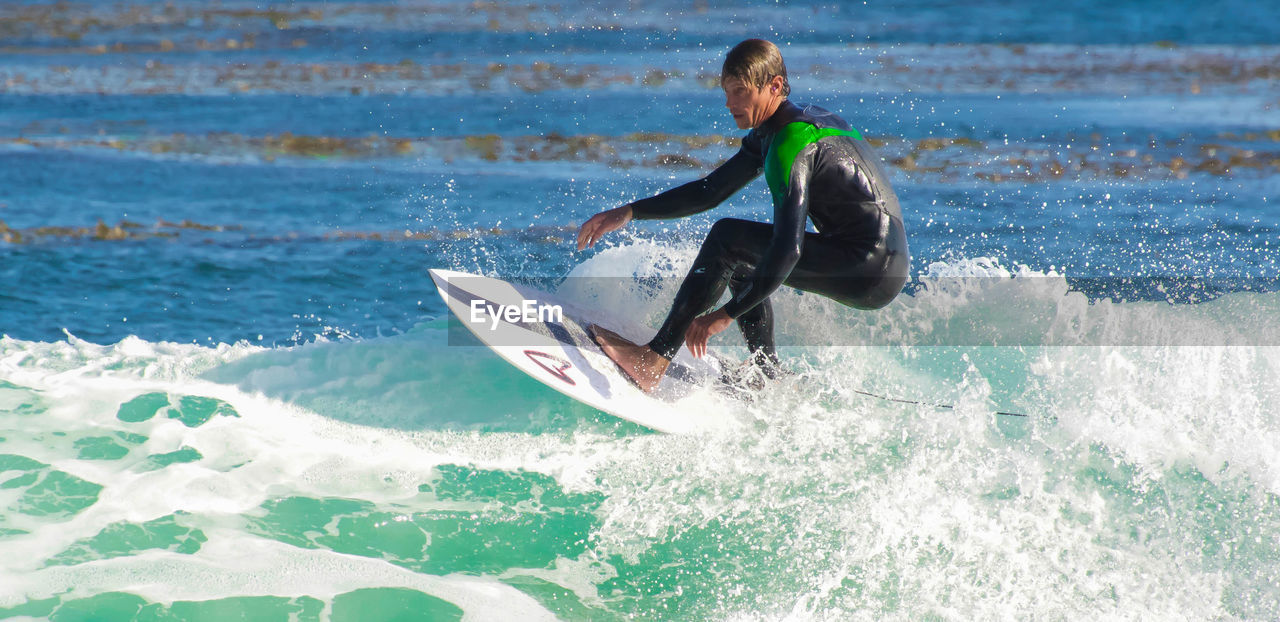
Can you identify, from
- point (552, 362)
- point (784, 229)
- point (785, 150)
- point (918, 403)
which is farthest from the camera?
point (918, 403)

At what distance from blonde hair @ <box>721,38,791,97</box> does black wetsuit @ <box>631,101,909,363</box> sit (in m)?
0.21

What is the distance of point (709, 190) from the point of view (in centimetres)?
503

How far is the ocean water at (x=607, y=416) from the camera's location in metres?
4.19

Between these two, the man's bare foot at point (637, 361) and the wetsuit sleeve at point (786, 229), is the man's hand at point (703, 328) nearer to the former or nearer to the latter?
the wetsuit sleeve at point (786, 229)

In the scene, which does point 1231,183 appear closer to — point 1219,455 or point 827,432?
point 1219,455

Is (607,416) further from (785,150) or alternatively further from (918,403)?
(785,150)

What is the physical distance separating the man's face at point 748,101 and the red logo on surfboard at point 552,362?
1.38 meters

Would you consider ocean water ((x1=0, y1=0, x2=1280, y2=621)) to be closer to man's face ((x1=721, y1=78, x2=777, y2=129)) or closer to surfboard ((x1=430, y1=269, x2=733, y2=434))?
surfboard ((x1=430, y1=269, x2=733, y2=434))

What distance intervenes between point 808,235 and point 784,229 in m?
0.51

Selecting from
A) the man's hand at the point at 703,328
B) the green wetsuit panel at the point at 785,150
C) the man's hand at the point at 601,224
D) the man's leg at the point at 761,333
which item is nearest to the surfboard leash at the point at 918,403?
the man's leg at the point at 761,333

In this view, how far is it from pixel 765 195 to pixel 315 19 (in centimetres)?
1373

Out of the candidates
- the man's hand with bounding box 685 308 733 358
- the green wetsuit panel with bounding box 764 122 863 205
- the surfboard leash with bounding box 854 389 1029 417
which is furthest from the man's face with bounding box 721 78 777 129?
the surfboard leash with bounding box 854 389 1029 417

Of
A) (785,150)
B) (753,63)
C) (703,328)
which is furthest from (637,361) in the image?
(753,63)

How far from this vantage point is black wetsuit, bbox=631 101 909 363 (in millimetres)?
4297
